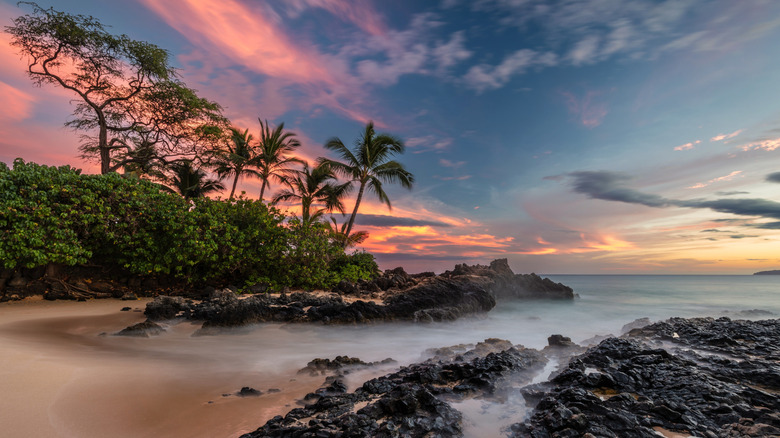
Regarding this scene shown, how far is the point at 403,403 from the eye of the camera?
2908 millimetres

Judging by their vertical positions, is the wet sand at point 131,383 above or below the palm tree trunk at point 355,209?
below

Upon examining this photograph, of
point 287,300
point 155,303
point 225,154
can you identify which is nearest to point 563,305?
point 287,300

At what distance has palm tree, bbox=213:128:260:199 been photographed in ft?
78.9

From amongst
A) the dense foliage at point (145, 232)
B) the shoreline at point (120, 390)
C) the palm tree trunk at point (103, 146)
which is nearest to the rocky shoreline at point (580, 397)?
the shoreline at point (120, 390)

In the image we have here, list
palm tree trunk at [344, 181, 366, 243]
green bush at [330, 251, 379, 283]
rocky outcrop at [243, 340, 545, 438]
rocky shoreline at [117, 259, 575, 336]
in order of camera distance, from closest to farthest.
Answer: rocky outcrop at [243, 340, 545, 438]
rocky shoreline at [117, 259, 575, 336]
green bush at [330, 251, 379, 283]
palm tree trunk at [344, 181, 366, 243]

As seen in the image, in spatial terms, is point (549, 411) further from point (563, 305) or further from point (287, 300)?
point (563, 305)

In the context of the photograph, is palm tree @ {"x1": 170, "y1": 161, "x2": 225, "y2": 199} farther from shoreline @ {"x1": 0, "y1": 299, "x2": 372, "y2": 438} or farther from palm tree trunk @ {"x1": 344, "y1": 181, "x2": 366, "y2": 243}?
shoreline @ {"x1": 0, "y1": 299, "x2": 372, "y2": 438}

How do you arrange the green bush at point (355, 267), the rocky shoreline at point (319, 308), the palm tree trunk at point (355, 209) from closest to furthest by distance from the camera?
the rocky shoreline at point (319, 308) → the green bush at point (355, 267) → the palm tree trunk at point (355, 209)

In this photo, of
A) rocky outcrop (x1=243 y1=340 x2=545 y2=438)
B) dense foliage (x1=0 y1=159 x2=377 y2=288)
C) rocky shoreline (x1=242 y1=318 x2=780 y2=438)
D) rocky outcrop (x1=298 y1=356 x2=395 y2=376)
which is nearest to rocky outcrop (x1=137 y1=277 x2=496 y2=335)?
dense foliage (x1=0 y1=159 x2=377 y2=288)

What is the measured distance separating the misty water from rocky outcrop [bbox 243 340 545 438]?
0.84 feet

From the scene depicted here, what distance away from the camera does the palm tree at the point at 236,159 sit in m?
24.0

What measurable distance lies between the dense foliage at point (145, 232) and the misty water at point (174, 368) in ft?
5.53

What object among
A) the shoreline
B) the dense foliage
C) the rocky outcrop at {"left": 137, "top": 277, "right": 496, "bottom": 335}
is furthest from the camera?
the dense foliage

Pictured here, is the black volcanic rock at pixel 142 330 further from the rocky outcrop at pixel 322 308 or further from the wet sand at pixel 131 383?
the rocky outcrop at pixel 322 308
